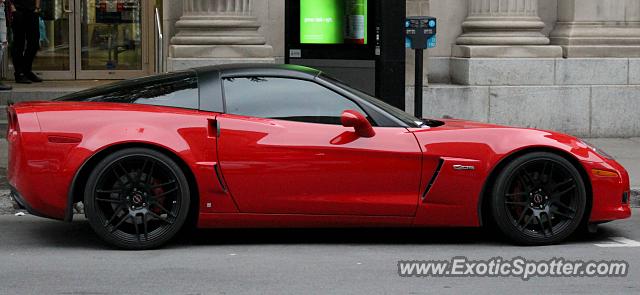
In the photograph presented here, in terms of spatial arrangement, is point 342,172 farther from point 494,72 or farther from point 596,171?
point 494,72

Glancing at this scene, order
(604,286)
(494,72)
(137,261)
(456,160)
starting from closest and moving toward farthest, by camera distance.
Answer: (604,286) → (137,261) → (456,160) → (494,72)

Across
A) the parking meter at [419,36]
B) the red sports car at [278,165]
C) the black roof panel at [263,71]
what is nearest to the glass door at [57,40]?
the parking meter at [419,36]

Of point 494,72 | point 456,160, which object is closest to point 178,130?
point 456,160

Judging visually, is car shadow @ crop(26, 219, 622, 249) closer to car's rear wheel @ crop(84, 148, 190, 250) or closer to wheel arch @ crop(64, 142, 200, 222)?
car's rear wheel @ crop(84, 148, 190, 250)

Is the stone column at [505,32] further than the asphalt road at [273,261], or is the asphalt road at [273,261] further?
the stone column at [505,32]

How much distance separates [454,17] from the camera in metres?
14.5

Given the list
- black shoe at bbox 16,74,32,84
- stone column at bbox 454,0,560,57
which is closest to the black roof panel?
stone column at bbox 454,0,560,57

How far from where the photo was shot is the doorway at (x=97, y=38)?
53.2 feet

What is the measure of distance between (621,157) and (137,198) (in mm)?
6720

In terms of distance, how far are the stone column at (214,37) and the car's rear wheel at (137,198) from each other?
20.9 ft

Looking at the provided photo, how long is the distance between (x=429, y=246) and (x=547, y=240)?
2.60 feet

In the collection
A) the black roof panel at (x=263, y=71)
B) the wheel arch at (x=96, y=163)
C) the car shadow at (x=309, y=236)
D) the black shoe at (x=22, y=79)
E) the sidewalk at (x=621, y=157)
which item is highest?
the black roof panel at (x=263, y=71)

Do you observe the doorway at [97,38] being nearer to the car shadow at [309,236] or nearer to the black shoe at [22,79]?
the black shoe at [22,79]

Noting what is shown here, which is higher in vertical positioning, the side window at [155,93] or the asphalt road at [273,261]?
the side window at [155,93]
